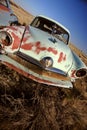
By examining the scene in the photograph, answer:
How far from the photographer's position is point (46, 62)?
206 inches

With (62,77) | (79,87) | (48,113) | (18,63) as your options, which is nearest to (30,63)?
(18,63)

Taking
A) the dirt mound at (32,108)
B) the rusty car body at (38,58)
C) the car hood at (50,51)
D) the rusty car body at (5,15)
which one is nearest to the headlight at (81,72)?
the rusty car body at (38,58)

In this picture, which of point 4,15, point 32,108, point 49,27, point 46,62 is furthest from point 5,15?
point 32,108

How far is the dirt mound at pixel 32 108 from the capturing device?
13.1 ft

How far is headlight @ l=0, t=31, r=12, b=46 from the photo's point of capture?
16.1 ft

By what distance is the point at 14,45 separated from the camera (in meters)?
5.04

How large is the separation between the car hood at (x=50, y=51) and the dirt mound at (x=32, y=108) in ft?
1.98

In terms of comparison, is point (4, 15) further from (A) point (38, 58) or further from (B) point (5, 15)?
(A) point (38, 58)

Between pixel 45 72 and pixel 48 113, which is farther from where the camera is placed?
pixel 45 72

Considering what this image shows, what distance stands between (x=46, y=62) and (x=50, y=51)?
290 mm

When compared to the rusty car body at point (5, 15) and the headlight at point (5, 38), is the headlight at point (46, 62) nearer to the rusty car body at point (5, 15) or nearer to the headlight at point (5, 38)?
the headlight at point (5, 38)

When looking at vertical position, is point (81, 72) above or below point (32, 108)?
above

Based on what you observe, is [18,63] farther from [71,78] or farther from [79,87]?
[79,87]

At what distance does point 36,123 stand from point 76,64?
7.36 feet
